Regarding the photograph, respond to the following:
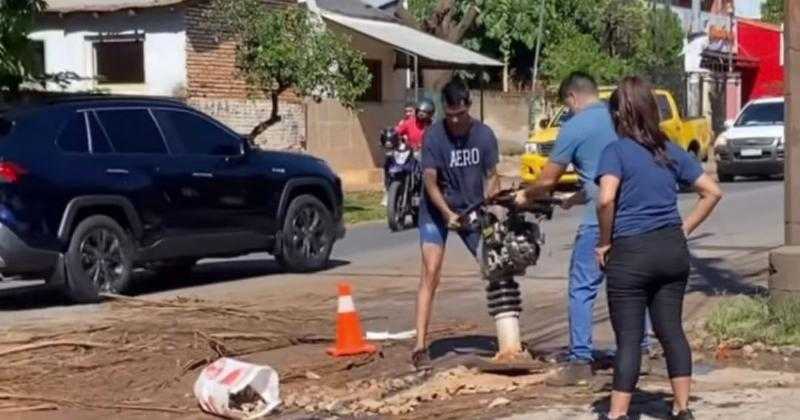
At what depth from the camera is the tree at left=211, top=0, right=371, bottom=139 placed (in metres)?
25.8

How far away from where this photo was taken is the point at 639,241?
7.77 metres

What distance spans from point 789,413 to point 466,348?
290cm

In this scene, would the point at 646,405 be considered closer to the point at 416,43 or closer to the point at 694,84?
the point at 416,43

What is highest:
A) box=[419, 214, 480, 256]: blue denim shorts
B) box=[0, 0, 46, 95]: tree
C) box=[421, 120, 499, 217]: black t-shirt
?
box=[0, 0, 46, 95]: tree

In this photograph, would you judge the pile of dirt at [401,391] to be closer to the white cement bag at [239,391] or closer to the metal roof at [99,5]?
the white cement bag at [239,391]

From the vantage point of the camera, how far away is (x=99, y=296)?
13969 mm

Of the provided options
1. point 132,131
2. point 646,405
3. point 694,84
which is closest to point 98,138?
point 132,131

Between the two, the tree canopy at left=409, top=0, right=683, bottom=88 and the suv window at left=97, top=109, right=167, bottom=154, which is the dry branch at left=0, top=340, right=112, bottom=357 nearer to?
the suv window at left=97, top=109, right=167, bottom=154

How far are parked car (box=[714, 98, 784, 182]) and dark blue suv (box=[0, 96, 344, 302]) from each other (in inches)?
665

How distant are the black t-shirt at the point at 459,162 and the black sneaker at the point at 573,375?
128 cm

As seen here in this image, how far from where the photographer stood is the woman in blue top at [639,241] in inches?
307

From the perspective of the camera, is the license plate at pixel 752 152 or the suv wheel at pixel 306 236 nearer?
the suv wheel at pixel 306 236

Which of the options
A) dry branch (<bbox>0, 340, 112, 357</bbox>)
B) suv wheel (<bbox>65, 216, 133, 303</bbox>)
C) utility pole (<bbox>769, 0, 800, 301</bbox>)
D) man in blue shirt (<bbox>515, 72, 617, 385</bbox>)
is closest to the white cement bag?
man in blue shirt (<bbox>515, 72, 617, 385</bbox>)

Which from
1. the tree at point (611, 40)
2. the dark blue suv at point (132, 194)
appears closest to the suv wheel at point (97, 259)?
the dark blue suv at point (132, 194)
